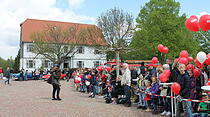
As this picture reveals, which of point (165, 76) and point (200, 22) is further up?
point (200, 22)

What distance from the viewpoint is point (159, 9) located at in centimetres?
3512

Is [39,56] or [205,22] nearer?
[205,22]

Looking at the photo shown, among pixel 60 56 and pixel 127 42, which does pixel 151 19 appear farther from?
pixel 60 56

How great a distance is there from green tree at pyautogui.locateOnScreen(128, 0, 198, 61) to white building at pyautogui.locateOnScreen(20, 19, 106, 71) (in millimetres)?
12843

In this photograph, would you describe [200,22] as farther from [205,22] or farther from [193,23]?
[193,23]

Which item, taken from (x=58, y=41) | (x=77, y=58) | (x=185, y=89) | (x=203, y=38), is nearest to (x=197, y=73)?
(x=185, y=89)

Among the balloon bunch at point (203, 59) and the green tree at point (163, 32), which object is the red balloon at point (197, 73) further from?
the green tree at point (163, 32)

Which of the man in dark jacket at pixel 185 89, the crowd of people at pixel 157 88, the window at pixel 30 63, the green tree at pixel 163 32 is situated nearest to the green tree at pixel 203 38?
the green tree at pixel 163 32

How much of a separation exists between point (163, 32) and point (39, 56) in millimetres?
25770

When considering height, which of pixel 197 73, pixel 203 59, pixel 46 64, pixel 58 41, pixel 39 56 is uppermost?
pixel 58 41

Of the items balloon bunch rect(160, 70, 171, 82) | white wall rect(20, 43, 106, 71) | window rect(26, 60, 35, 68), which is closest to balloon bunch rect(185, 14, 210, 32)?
Answer: balloon bunch rect(160, 70, 171, 82)

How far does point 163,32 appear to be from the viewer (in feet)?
114

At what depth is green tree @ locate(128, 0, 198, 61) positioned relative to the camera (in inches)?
1325

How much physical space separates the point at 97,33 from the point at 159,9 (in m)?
10.3
